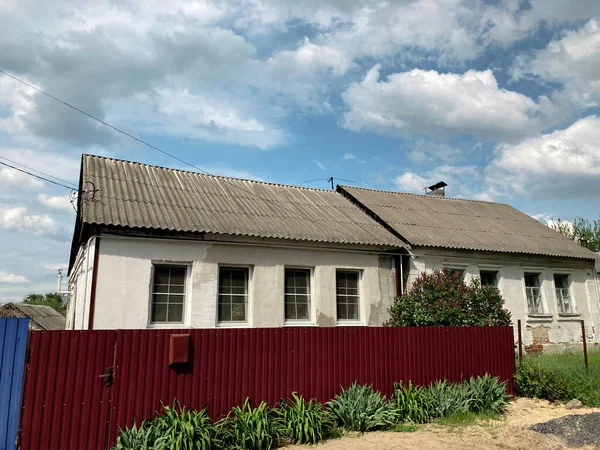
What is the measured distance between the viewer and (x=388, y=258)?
12.7m

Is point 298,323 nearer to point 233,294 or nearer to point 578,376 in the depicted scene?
point 233,294

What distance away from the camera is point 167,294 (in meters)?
9.88

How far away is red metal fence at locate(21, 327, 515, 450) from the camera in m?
5.63

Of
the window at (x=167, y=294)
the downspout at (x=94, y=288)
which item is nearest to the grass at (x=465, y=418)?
the window at (x=167, y=294)

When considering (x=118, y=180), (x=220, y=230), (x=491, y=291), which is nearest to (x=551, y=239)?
(x=491, y=291)

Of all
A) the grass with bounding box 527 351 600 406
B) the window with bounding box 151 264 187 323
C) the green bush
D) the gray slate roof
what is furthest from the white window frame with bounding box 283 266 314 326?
the gray slate roof

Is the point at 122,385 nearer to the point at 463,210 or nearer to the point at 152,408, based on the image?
the point at 152,408

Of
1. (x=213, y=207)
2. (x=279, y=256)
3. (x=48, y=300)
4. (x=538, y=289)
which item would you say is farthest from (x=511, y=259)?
(x=48, y=300)

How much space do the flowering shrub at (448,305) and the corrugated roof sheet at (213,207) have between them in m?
1.66

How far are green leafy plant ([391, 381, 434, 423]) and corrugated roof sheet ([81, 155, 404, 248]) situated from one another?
4451 millimetres

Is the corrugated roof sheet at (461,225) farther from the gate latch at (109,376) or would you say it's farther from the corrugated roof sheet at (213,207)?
the gate latch at (109,376)

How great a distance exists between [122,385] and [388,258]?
826cm

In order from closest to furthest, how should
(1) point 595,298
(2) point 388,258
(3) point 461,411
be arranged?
(3) point 461,411, (2) point 388,258, (1) point 595,298

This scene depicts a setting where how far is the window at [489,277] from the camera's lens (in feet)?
48.3
